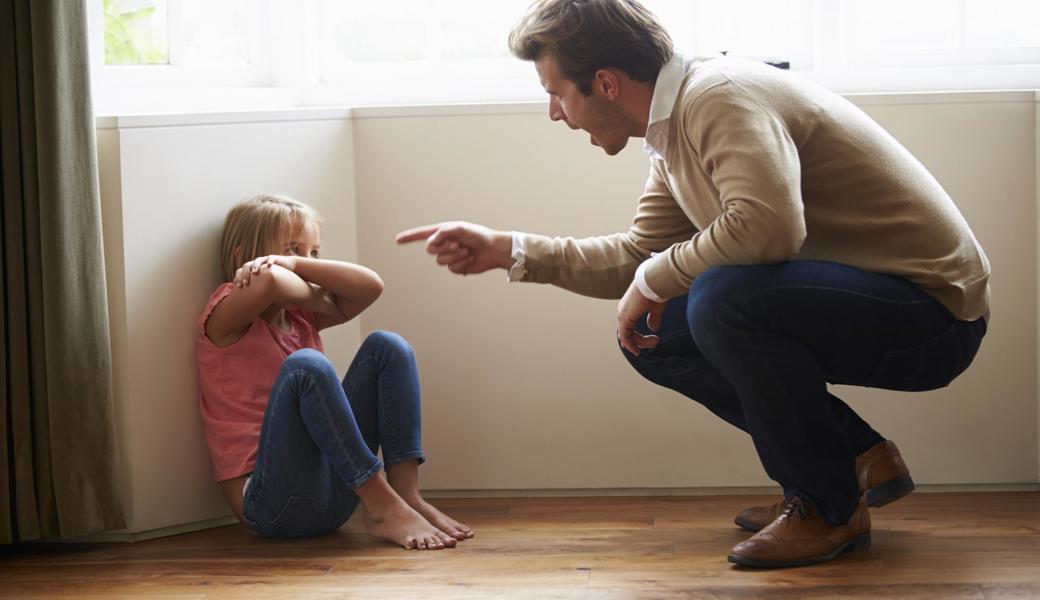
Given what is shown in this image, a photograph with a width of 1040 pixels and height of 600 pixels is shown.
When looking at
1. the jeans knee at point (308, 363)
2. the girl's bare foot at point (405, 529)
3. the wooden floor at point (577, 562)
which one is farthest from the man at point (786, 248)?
the girl's bare foot at point (405, 529)

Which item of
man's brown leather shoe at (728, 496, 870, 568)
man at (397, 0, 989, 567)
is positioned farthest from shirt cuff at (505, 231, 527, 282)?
man's brown leather shoe at (728, 496, 870, 568)

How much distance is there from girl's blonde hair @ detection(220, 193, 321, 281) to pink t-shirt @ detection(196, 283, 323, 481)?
7 cm

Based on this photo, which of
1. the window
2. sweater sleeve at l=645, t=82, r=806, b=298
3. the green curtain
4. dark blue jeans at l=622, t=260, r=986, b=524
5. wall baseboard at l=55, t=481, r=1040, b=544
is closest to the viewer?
sweater sleeve at l=645, t=82, r=806, b=298

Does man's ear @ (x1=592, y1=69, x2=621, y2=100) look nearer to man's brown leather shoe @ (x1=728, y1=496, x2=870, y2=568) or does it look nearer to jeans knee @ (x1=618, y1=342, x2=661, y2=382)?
jeans knee @ (x1=618, y1=342, x2=661, y2=382)

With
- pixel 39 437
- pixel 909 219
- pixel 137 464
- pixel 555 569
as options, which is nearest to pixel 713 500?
pixel 555 569

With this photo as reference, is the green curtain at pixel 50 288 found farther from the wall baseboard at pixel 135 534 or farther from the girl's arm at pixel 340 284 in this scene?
the girl's arm at pixel 340 284

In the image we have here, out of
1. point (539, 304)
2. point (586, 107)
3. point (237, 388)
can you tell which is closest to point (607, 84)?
point (586, 107)

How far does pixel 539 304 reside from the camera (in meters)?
2.79

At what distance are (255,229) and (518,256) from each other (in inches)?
21.8

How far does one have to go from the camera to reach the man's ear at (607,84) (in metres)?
2.08

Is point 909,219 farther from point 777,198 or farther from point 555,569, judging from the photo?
point 555,569

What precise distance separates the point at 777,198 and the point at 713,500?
981mm

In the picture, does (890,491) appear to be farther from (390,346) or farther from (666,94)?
(390,346)

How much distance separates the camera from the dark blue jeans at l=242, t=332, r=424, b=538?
91.4 inches
